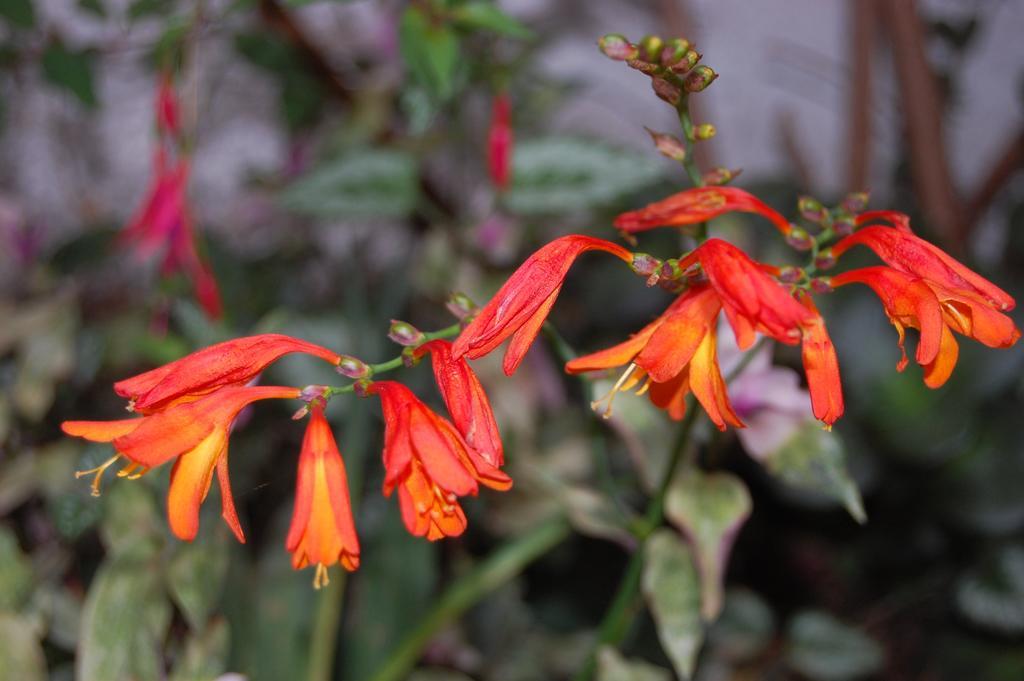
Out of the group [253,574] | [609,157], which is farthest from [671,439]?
[253,574]

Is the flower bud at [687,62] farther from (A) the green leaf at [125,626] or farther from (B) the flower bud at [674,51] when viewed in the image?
(A) the green leaf at [125,626]

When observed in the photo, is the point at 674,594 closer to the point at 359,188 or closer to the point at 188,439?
the point at 188,439

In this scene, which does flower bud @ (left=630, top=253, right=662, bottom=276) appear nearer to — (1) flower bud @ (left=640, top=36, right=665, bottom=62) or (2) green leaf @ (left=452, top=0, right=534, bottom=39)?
(1) flower bud @ (left=640, top=36, right=665, bottom=62)

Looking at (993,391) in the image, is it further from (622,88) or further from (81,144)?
(81,144)

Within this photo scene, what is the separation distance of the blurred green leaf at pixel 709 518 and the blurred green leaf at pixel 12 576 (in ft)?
1.35

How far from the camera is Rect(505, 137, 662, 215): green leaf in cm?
70

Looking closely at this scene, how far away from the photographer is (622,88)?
1.19 meters

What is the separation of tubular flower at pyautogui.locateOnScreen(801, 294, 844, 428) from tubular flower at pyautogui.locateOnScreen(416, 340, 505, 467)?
0.11 metres

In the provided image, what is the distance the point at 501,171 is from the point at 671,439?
244mm

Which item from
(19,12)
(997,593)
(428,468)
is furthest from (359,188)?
(997,593)

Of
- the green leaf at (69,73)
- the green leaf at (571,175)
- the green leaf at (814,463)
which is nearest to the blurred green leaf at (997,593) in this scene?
the green leaf at (814,463)

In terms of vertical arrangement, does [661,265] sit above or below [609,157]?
above

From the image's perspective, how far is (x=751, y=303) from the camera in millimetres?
308

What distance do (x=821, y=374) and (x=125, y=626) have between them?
0.43m
